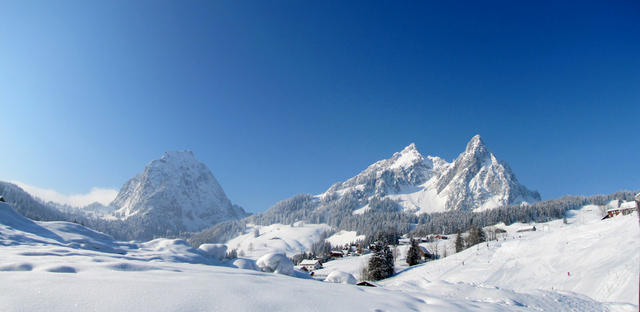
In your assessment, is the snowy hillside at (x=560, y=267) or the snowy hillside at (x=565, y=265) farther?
the snowy hillside at (x=565, y=265)

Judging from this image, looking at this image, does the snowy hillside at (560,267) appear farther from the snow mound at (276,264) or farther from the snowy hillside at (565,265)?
the snow mound at (276,264)

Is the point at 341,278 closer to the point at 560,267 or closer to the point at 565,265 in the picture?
the point at 560,267

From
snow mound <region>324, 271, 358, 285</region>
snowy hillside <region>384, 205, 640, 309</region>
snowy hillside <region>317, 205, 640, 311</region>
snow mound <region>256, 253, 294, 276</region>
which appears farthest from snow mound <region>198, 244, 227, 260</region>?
snowy hillside <region>384, 205, 640, 309</region>

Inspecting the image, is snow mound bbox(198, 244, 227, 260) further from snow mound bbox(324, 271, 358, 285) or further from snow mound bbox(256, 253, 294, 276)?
snow mound bbox(324, 271, 358, 285)

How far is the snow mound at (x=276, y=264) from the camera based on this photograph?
4303 cm

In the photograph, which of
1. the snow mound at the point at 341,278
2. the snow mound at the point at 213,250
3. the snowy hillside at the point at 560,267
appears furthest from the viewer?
the snow mound at the point at 213,250

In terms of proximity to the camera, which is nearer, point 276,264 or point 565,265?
point 565,265

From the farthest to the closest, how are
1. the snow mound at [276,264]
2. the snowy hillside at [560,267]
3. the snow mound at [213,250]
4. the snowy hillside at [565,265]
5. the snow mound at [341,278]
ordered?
the snow mound at [213,250] → the snow mound at [341,278] → the snow mound at [276,264] → the snowy hillside at [565,265] → the snowy hillside at [560,267]

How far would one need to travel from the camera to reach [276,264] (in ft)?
145

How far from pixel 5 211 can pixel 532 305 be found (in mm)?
67409

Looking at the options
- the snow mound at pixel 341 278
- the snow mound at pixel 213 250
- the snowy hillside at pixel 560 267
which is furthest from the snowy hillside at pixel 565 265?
the snow mound at pixel 213 250

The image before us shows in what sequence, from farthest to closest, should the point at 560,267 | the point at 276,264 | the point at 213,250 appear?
the point at 213,250 → the point at 276,264 → the point at 560,267

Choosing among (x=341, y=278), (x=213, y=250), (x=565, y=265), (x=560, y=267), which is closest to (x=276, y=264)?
(x=341, y=278)

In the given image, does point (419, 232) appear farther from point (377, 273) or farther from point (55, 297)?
point (55, 297)
